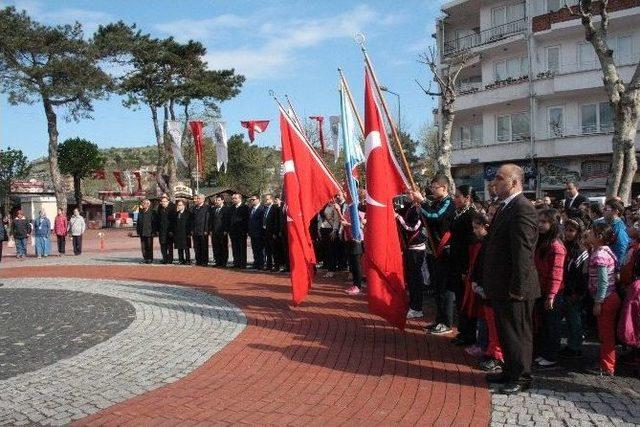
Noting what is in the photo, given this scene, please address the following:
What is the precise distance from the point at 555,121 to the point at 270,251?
23218mm

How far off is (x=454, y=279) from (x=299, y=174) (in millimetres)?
3286

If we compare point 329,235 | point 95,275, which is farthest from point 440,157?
point 95,275

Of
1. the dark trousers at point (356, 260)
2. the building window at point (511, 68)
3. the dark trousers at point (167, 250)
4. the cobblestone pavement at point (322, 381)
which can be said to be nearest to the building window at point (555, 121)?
the building window at point (511, 68)

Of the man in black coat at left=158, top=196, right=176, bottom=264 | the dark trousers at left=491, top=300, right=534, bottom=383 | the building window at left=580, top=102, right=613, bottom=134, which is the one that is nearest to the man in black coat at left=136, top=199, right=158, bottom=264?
the man in black coat at left=158, top=196, right=176, bottom=264

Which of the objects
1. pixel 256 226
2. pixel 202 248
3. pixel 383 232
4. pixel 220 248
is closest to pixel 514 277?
pixel 383 232

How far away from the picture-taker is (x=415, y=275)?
8.32 meters

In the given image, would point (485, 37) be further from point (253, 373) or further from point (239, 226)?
point (253, 373)

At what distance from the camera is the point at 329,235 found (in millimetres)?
13734

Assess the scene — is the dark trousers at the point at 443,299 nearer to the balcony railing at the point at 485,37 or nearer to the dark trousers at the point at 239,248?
the dark trousers at the point at 239,248

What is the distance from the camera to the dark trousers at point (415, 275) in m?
8.22

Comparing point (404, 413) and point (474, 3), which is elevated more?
point (474, 3)

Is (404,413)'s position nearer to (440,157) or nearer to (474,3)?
(440,157)

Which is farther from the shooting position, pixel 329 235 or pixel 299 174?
pixel 329 235

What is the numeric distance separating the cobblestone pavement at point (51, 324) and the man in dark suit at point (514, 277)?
4812 millimetres
